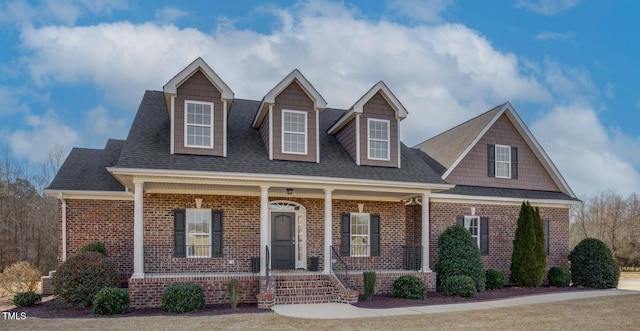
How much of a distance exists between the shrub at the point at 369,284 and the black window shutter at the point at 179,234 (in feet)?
19.3

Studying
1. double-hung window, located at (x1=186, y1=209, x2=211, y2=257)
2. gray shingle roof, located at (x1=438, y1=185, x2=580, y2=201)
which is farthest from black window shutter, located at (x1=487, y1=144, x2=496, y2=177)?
double-hung window, located at (x1=186, y1=209, x2=211, y2=257)

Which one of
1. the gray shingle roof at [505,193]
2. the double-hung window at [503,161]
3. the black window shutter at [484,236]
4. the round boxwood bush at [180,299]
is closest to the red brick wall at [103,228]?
the round boxwood bush at [180,299]

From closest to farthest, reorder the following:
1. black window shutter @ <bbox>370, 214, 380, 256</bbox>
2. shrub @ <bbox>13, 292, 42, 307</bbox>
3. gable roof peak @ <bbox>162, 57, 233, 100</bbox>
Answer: shrub @ <bbox>13, 292, 42, 307</bbox> → gable roof peak @ <bbox>162, 57, 233, 100</bbox> → black window shutter @ <bbox>370, 214, 380, 256</bbox>

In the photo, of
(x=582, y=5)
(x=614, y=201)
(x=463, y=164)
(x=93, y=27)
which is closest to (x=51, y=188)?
(x=93, y=27)

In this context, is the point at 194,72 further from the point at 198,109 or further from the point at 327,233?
the point at 327,233

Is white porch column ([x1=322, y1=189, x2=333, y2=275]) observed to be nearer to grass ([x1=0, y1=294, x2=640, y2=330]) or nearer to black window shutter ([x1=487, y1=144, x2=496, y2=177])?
grass ([x1=0, y1=294, x2=640, y2=330])

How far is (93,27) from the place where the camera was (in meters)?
17.6

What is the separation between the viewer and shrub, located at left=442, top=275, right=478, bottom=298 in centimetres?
1538

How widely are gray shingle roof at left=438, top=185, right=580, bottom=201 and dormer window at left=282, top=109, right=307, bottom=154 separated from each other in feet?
18.7

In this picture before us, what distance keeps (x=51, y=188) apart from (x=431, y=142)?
16095mm

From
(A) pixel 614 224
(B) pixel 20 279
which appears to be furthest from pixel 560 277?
(A) pixel 614 224

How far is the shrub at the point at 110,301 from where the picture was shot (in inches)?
475

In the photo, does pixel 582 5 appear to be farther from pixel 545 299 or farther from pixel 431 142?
pixel 545 299

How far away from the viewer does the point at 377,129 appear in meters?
17.3
